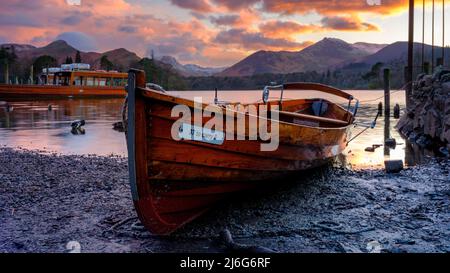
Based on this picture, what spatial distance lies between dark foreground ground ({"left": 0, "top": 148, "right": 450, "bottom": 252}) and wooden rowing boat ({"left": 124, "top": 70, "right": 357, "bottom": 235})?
1.41 ft

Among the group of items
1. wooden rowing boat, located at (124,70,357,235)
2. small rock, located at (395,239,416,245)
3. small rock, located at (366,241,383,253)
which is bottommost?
small rock, located at (366,241,383,253)

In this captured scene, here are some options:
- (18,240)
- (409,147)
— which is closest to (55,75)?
(409,147)

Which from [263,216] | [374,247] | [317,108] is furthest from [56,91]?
[374,247]

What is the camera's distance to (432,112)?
14.8m

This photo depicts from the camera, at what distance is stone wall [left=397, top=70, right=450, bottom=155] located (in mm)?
13649

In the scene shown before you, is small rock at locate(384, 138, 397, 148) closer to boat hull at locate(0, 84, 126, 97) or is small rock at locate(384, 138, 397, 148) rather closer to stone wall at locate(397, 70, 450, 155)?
stone wall at locate(397, 70, 450, 155)

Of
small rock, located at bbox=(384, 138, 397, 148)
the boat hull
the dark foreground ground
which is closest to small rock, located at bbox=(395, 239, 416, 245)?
the dark foreground ground

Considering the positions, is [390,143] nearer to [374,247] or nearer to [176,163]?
[374,247]

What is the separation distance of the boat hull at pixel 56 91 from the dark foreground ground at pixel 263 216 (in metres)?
45.8

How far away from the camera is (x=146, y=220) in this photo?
5391mm

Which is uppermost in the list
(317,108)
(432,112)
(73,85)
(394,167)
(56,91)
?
(73,85)

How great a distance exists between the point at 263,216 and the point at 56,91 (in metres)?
52.5

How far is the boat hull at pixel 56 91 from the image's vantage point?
50438mm

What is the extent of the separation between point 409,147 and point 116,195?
37.4ft
